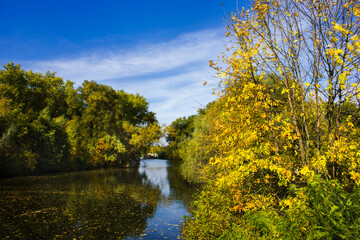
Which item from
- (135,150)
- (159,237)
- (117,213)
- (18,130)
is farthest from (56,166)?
(159,237)

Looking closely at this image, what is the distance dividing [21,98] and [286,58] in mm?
42029

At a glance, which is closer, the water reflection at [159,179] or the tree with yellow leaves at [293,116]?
the tree with yellow leaves at [293,116]

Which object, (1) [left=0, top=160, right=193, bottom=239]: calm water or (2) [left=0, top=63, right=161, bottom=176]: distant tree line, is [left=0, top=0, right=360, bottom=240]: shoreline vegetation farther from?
(2) [left=0, top=63, right=161, bottom=176]: distant tree line

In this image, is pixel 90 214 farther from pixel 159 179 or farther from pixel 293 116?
pixel 159 179

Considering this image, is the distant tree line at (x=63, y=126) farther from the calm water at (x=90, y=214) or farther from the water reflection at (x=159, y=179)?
the calm water at (x=90, y=214)

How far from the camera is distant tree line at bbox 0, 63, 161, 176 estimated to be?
31.5 m

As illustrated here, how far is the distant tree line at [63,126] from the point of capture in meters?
31.5

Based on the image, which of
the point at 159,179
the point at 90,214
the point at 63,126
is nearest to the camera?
the point at 90,214

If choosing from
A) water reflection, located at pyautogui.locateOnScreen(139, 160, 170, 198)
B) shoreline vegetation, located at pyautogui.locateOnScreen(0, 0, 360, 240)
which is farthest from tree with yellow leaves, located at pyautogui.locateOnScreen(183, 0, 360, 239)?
water reflection, located at pyautogui.locateOnScreen(139, 160, 170, 198)

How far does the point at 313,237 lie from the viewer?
162 inches

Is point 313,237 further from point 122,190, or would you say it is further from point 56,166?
point 56,166

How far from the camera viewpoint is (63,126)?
1607 inches

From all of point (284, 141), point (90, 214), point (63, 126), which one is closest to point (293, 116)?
point (284, 141)

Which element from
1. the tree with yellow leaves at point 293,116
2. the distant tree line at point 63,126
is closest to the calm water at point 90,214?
the tree with yellow leaves at point 293,116
